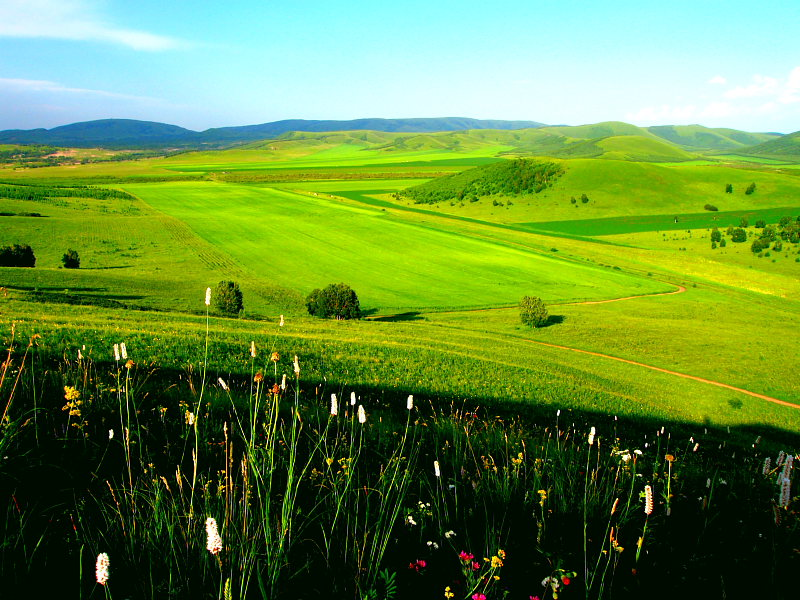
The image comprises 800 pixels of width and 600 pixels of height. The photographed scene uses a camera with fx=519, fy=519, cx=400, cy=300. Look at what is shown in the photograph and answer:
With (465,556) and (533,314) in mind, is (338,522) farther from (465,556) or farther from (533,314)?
(533,314)

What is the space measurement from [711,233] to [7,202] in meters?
127

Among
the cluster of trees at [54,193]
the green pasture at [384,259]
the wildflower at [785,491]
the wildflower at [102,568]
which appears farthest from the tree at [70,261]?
the cluster of trees at [54,193]

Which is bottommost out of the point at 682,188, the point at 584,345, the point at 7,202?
the point at 584,345

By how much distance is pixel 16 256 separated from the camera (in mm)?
48781

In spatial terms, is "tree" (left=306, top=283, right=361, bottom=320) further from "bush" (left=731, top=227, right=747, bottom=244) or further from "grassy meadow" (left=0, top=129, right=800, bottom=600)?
"bush" (left=731, top=227, right=747, bottom=244)

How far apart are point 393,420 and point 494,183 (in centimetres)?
14105

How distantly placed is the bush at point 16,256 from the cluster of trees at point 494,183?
9781cm

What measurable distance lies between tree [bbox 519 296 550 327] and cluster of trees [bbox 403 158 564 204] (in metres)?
93.4

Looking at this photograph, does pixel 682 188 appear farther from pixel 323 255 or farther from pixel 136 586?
pixel 136 586

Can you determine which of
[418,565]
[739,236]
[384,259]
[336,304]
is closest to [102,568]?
[418,565]

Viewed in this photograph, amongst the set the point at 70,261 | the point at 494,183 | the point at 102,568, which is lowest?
the point at 70,261

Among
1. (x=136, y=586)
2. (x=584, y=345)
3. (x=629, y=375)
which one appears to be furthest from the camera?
(x=584, y=345)

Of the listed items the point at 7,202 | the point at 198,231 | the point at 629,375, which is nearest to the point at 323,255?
the point at 198,231

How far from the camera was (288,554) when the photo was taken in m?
2.95
